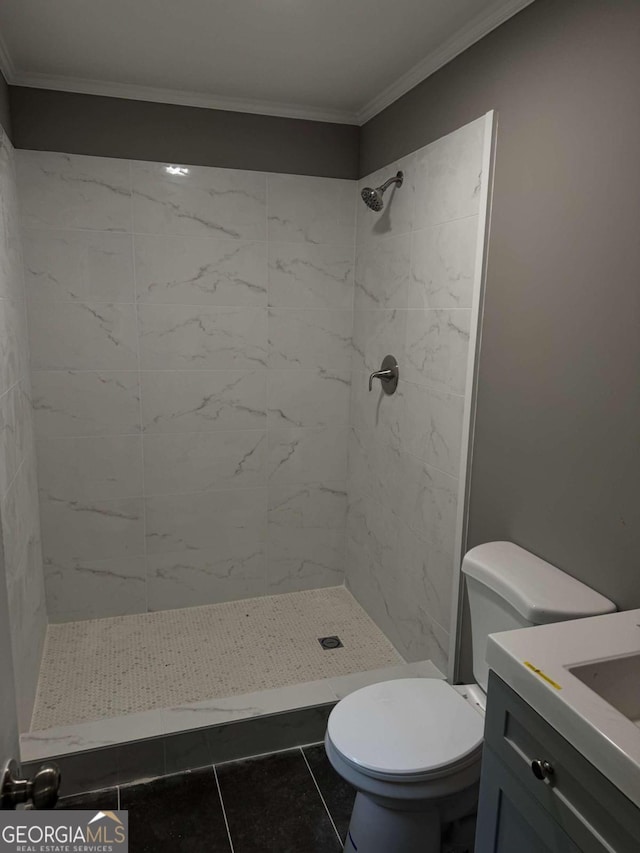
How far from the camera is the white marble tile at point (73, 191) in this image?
96.2 inches

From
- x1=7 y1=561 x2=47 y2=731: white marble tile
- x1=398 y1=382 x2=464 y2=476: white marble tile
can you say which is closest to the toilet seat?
x1=398 y1=382 x2=464 y2=476: white marble tile

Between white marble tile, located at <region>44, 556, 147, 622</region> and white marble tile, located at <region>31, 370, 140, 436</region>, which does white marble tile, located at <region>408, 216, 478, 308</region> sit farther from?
white marble tile, located at <region>44, 556, 147, 622</region>

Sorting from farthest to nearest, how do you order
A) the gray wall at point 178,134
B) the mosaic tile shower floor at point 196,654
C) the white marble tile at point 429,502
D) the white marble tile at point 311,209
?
the white marble tile at point 311,209 → the gray wall at point 178,134 → the mosaic tile shower floor at point 196,654 → the white marble tile at point 429,502

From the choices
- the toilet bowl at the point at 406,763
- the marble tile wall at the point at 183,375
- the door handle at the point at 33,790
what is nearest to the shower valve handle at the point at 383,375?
the marble tile wall at the point at 183,375

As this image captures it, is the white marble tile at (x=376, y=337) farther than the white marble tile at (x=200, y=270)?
No

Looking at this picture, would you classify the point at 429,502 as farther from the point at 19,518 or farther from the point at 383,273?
the point at 19,518

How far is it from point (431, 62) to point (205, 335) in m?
1.44

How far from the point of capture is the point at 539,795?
107cm

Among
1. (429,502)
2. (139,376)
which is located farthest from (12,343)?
(429,502)

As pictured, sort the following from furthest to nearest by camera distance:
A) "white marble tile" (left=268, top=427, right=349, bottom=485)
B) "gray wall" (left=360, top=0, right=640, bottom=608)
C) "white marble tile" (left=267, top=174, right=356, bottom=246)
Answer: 1. "white marble tile" (left=268, top=427, right=349, bottom=485)
2. "white marble tile" (left=267, top=174, right=356, bottom=246)
3. "gray wall" (left=360, top=0, right=640, bottom=608)

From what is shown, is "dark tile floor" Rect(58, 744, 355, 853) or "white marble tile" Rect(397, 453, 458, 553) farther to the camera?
"white marble tile" Rect(397, 453, 458, 553)

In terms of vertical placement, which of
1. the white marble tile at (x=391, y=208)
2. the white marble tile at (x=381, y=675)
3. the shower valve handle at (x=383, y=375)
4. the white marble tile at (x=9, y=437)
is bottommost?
the white marble tile at (x=381, y=675)

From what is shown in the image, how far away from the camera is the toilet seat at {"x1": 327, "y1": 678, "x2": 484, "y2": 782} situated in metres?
1.46

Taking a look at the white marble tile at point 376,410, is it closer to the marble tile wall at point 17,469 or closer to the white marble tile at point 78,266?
the white marble tile at point 78,266
